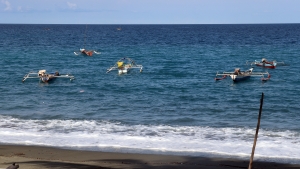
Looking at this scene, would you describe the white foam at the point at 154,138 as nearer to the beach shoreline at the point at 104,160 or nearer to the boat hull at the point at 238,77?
the beach shoreline at the point at 104,160

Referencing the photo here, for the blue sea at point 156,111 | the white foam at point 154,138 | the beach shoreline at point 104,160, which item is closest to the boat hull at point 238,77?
the blue sea at point 156,111

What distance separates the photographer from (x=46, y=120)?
27.2 m

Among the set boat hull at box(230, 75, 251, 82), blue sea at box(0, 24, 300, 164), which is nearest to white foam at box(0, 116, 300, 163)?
blue sea at box(0, 24, 300, 164)

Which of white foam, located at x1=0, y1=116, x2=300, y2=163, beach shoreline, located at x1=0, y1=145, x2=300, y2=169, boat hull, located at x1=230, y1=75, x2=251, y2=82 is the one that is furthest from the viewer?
boat hull, located at x1=230, y1=75, x2=251, y2=82

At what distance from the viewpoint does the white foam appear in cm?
2012

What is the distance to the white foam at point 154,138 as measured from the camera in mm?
20125

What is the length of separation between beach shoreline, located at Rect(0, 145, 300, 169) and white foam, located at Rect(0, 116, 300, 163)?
0.85 meters

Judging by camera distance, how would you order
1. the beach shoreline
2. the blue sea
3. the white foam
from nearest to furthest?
the beach shoreline < the white foam < the blue sea

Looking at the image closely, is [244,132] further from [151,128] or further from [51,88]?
[51,88]

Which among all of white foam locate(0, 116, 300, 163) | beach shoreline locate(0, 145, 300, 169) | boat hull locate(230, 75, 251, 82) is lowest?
beach shoreline locate(0, 145, 300, 169)

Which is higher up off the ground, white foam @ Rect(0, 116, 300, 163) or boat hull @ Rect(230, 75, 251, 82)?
boat hull @ Rect(230, 75, 251, 82)

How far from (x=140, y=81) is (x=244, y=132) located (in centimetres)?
2016

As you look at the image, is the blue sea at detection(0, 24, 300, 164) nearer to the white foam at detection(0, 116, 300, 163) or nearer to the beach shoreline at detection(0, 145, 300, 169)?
the white foam at detection(0, 116, 300, 163)

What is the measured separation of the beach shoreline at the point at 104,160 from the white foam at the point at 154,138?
2.80 ft
